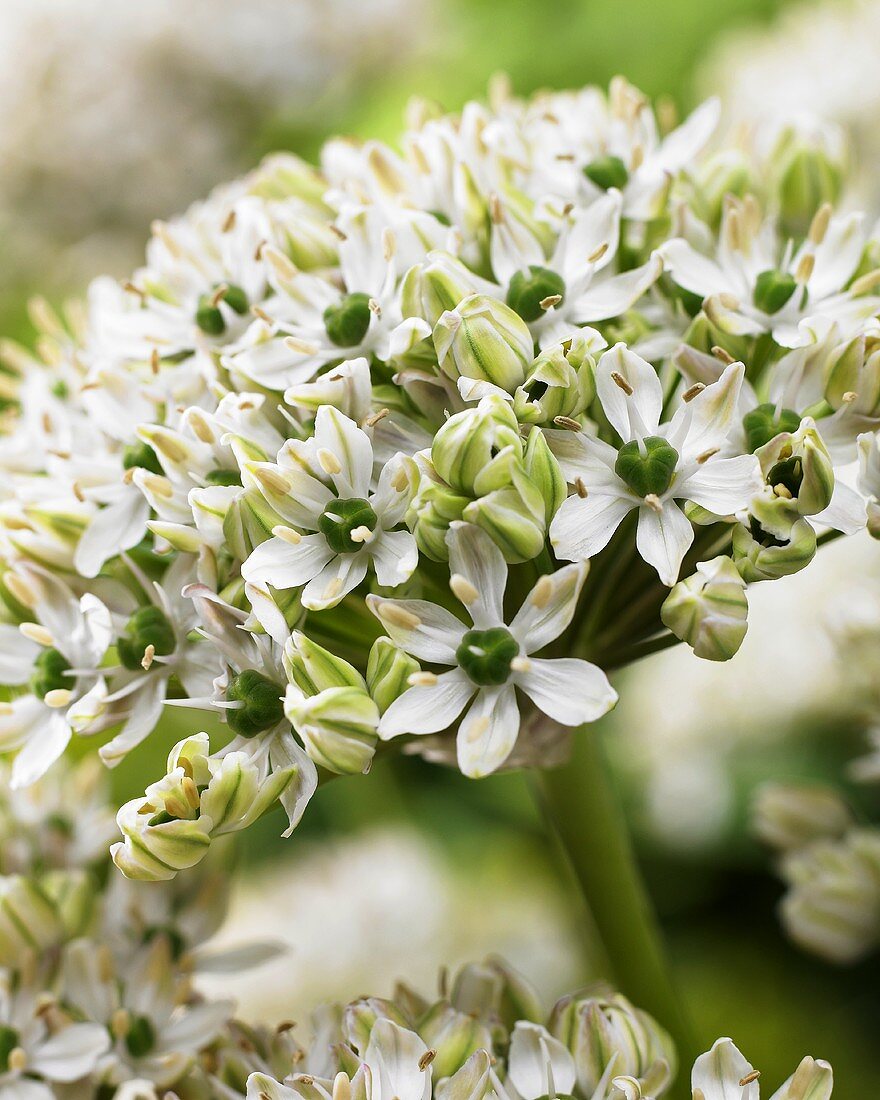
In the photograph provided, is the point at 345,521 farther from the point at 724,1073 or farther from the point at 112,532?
the point at 724,1073

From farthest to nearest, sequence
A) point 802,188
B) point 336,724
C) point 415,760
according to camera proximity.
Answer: point 415,760
point 802,188
point 336,724

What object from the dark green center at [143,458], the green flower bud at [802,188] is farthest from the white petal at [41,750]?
the green flower bud at [802,188]

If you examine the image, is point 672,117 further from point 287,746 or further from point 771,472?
point 287,746

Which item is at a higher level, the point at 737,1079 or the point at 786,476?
the point at 786,476

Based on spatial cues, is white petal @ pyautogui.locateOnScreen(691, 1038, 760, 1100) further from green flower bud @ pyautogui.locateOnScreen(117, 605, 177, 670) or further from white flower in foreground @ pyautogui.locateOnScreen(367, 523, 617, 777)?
green flower bud @ pyautogui.locateOnScreen(117, 605, 177, 670)

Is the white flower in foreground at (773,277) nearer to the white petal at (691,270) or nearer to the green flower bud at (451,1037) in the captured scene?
the white petal at (691,270)

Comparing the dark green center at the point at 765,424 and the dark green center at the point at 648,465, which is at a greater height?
the dark green center at the point at 648,465

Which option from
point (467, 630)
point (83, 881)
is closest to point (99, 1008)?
point (83, 881)

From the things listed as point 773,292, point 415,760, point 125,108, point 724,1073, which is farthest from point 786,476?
point 125,108

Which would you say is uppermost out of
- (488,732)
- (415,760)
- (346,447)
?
(346,447)
